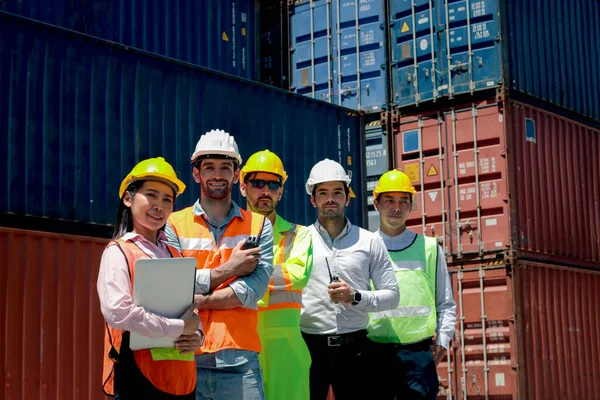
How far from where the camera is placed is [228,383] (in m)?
3.85

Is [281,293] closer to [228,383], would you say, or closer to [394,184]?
[228,383]

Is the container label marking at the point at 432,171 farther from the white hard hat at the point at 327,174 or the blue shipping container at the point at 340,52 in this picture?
the white hard hat at the point at 327,174

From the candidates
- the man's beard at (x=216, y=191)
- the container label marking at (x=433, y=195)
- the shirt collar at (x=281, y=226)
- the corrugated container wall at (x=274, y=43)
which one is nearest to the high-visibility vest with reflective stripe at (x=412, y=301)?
the shirt collar at (x=281, y=226)

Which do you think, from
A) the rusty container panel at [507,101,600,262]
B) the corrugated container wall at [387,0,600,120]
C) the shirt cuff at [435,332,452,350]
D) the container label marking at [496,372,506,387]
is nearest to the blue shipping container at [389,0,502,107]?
the corrugated container wall at [387,0,600,120]

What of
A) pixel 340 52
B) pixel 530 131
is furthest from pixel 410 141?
pixel 340 52

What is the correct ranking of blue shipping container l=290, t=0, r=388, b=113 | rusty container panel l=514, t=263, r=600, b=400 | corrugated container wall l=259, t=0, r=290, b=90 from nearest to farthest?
rusty container panel l=514, t=263, r=600, b=400
blue shipping container l=290, t=0, r=388, b=113
corrugated container wall l=259, t=0, r=290, b=90

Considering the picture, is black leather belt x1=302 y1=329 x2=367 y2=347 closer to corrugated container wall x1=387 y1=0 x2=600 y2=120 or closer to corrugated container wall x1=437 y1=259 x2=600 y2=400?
corrugated container wall x1=437 y1=259 x2=600 y2=400

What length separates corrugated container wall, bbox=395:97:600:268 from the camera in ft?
39.0

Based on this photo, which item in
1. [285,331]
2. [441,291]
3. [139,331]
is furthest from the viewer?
[441,291]

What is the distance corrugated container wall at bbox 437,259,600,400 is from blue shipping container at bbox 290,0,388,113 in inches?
119

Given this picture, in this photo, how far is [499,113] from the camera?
472 inches

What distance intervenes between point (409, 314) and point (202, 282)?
80.1 inches

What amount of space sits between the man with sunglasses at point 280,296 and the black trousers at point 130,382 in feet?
3.42

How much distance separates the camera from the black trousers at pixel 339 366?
506cm
